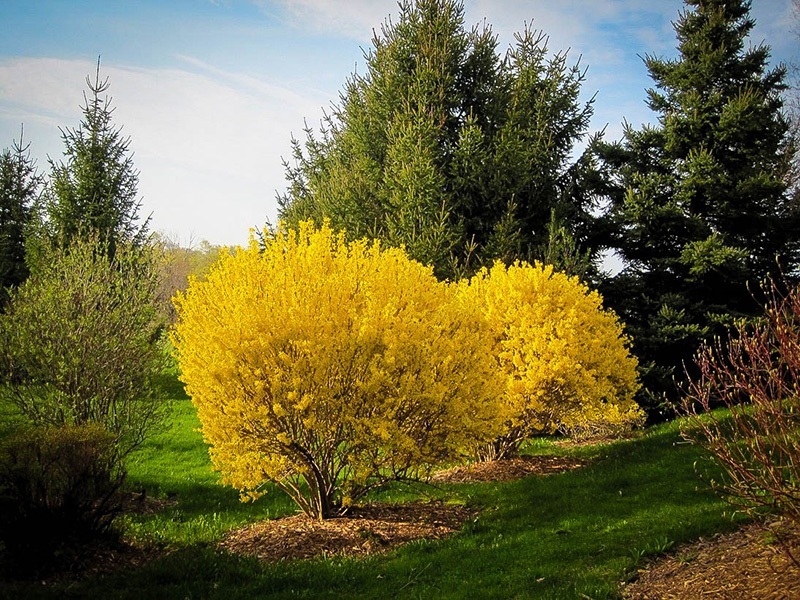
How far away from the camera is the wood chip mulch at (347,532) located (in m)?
6.46

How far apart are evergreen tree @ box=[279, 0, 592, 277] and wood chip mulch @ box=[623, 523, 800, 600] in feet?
31.3

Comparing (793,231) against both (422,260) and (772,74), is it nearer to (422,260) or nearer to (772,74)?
(772,74)

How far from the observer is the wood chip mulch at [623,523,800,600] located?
4.01 meters

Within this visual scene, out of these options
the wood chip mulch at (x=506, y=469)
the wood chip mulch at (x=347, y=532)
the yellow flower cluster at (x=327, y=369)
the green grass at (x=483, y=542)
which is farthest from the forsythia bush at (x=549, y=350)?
the wood chip mulch at (x=347, y=532)

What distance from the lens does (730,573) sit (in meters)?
4.39

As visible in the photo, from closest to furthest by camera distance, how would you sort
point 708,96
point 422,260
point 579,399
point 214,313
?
point 214,313 < point 579,399 < point 422,260 < point 708,96

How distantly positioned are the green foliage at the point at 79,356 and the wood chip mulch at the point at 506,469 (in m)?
4.97

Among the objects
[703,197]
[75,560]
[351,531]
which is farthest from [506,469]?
[703,197]

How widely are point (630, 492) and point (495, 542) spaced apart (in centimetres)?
280

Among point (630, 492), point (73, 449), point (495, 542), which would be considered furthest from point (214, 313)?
point (630, 492)

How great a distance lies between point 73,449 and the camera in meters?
6.02

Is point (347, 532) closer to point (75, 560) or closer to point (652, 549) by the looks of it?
point (75, 560)

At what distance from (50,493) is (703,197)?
15.3 m

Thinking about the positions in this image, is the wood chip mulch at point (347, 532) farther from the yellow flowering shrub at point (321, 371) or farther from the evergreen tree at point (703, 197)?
the evergreen tree at point (703, 197)
